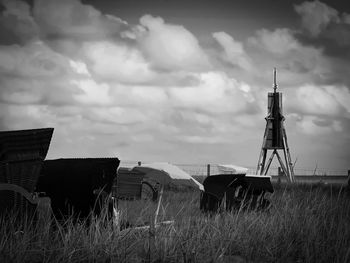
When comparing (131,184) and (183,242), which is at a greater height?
(131,184)

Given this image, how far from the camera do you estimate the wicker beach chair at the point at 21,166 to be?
484 cm

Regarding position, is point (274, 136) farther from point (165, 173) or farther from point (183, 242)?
point (183, 242)

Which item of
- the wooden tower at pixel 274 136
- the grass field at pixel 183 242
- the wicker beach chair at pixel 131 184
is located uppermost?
the wooden tower at pixel 274 136

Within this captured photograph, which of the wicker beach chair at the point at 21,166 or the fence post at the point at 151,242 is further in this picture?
the wicker beach chair at the point at 21,166

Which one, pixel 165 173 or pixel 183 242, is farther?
pixel 165 173

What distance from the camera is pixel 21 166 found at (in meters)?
4.93

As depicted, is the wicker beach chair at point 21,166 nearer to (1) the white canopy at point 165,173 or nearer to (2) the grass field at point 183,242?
(2) the grass field at point 183,242

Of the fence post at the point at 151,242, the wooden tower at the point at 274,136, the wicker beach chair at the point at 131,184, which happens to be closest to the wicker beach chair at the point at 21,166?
the fence post at the point at 151,242

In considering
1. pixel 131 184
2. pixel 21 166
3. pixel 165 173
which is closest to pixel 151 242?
pixel 21 166

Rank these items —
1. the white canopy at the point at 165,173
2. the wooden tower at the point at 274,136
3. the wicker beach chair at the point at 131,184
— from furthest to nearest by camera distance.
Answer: the wooden tower at the point at 274,136, the wicker beach chair at the point at 131,184, the white canopy at the point at 165,173

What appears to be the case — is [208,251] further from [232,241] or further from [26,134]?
[26,134]

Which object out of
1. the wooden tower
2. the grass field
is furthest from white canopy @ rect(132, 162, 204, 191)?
the wooden tower

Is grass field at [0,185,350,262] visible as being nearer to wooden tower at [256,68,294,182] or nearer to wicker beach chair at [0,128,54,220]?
wicker beach chair at [0,128,54,220]

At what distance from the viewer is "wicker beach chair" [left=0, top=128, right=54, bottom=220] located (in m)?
4.84
